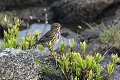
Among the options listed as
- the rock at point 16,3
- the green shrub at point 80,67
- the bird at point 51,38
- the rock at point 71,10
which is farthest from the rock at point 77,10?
the green shrub at point 80,67

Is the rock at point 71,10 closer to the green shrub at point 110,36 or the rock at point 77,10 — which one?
the rock at point 77,10

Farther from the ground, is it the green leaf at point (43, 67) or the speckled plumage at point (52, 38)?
the green leaf at point (43, 67)

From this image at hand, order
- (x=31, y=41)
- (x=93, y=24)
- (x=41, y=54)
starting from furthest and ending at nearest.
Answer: (x=93, y=24), (x=31, y=41), (x=41, y=54)

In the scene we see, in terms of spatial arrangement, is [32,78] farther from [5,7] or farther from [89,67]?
[5,7]

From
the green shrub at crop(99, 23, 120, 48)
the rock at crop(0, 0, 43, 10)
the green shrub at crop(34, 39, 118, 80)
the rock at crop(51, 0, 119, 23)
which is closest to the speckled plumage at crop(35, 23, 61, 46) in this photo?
the green shrub at crop(34, 39, 118, 80)

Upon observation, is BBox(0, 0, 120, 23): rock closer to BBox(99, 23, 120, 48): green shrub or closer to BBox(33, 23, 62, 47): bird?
BBox(99, 23, 120, 48): green shrub

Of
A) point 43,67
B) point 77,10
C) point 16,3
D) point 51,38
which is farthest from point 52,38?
point 16,3

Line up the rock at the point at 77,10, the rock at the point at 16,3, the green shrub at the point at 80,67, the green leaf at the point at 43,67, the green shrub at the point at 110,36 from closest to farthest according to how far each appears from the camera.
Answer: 1. the green shrub at the point at 80,67
2. the green leaf at the point at 43,67
3. the green shrub at the point at 110,36
4. the rock at the point at 77,10
5. the rock at the point at 16,3

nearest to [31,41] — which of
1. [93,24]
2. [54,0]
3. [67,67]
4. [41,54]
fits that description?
[41,54]

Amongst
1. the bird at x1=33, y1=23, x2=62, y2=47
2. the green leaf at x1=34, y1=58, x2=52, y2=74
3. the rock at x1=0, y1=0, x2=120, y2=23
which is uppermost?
the green leaf at x1=34, y1=58, x2=52, y2=74
